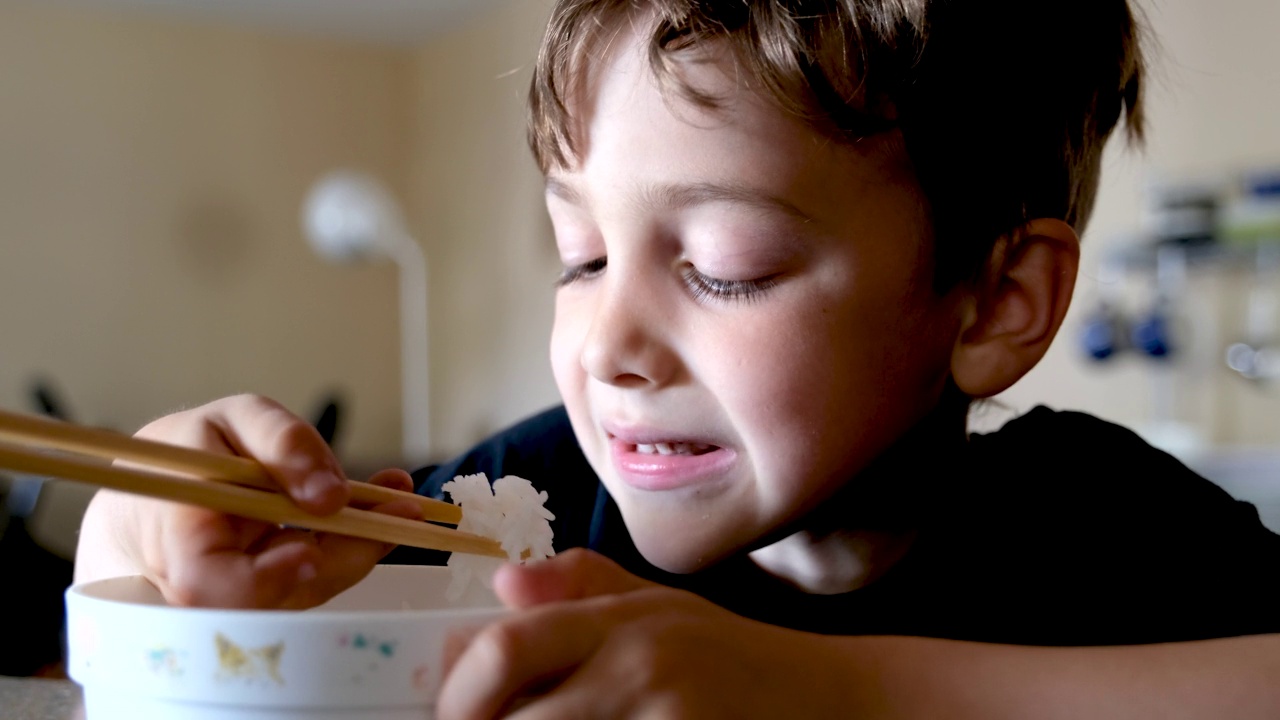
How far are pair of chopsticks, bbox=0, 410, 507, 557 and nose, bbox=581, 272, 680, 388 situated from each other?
0.16 meters

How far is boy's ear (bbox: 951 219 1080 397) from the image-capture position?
0.74m

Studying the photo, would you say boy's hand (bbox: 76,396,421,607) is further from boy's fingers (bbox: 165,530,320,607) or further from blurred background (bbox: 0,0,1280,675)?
blurred background (bbox: 0,0,1280,675)

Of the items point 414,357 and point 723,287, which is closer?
point 723,287

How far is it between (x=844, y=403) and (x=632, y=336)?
139 millimetres

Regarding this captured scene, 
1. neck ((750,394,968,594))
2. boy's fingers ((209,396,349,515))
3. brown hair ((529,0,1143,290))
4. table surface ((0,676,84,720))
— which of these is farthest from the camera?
neck ((750,394,968,594))

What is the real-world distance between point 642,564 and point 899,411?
26cm

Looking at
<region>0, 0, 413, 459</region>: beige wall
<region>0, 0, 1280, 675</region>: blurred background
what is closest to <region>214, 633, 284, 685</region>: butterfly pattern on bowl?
<region>0, 0, 1280, 675</region>: blurred background

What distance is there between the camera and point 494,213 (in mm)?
5125

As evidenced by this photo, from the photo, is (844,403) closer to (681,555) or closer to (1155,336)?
(681,555)

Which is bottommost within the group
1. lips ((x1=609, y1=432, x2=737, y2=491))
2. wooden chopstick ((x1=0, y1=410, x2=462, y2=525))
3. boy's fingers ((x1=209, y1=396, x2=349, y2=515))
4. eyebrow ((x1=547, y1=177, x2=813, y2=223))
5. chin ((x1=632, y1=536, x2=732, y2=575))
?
chin ((x1=632, y1=536, x2=732, y2=575))

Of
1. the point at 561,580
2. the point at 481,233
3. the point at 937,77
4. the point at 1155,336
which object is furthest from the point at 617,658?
the point at 481,233

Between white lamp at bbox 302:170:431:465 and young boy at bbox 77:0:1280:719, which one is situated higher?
young boy at bbox 77:0:1280:719

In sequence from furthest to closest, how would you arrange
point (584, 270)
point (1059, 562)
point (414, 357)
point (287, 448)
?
point (414, 357) < point (1059, 562) < point (584, 270) < point (287, 448)

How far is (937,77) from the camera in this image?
2.23ft
